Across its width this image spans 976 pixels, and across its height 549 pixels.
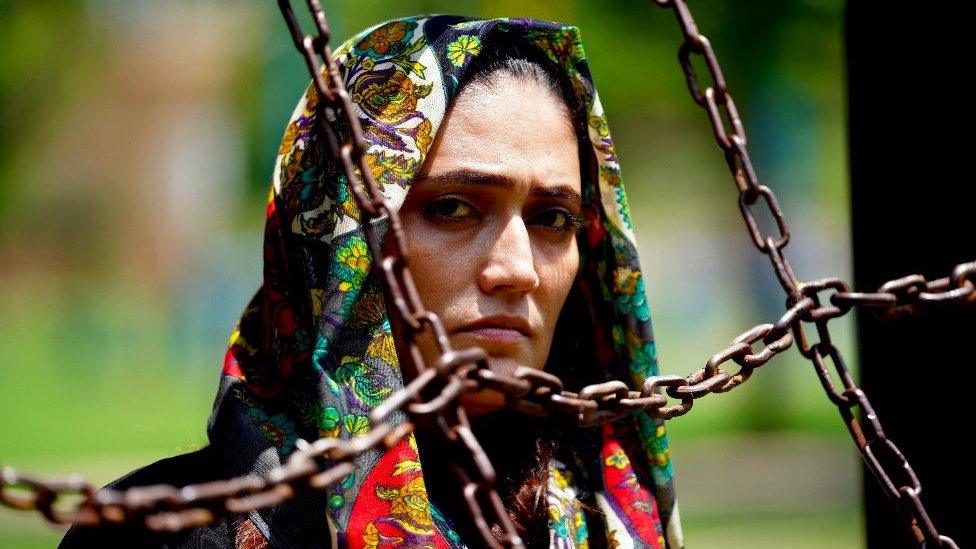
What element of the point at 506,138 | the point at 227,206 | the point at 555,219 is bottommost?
the point at 555,219

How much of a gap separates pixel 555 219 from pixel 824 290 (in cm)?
94

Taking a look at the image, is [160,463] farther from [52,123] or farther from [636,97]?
[52,123]

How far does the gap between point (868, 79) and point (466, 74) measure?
2.86 ft

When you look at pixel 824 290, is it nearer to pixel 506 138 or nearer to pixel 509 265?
pixel 509 265

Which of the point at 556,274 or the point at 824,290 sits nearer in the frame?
the point at 824,290

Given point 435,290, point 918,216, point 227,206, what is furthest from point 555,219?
point 227,206

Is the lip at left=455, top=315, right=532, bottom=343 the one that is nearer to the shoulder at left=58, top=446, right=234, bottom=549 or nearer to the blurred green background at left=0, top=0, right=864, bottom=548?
the shoulder at left=58, top=446, right=234, bottom=549

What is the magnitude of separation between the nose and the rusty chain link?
0.64m

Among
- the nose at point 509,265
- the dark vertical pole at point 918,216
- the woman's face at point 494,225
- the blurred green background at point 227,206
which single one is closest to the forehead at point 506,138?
the woman's face at point 494,225

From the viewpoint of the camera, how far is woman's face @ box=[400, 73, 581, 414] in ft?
7.40

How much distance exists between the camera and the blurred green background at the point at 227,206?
11562mm

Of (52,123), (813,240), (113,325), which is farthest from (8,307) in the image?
(813,240)

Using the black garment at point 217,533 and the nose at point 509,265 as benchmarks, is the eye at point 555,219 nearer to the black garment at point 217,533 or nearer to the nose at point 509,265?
the nose at point 509,265

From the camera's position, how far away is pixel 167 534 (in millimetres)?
2199
